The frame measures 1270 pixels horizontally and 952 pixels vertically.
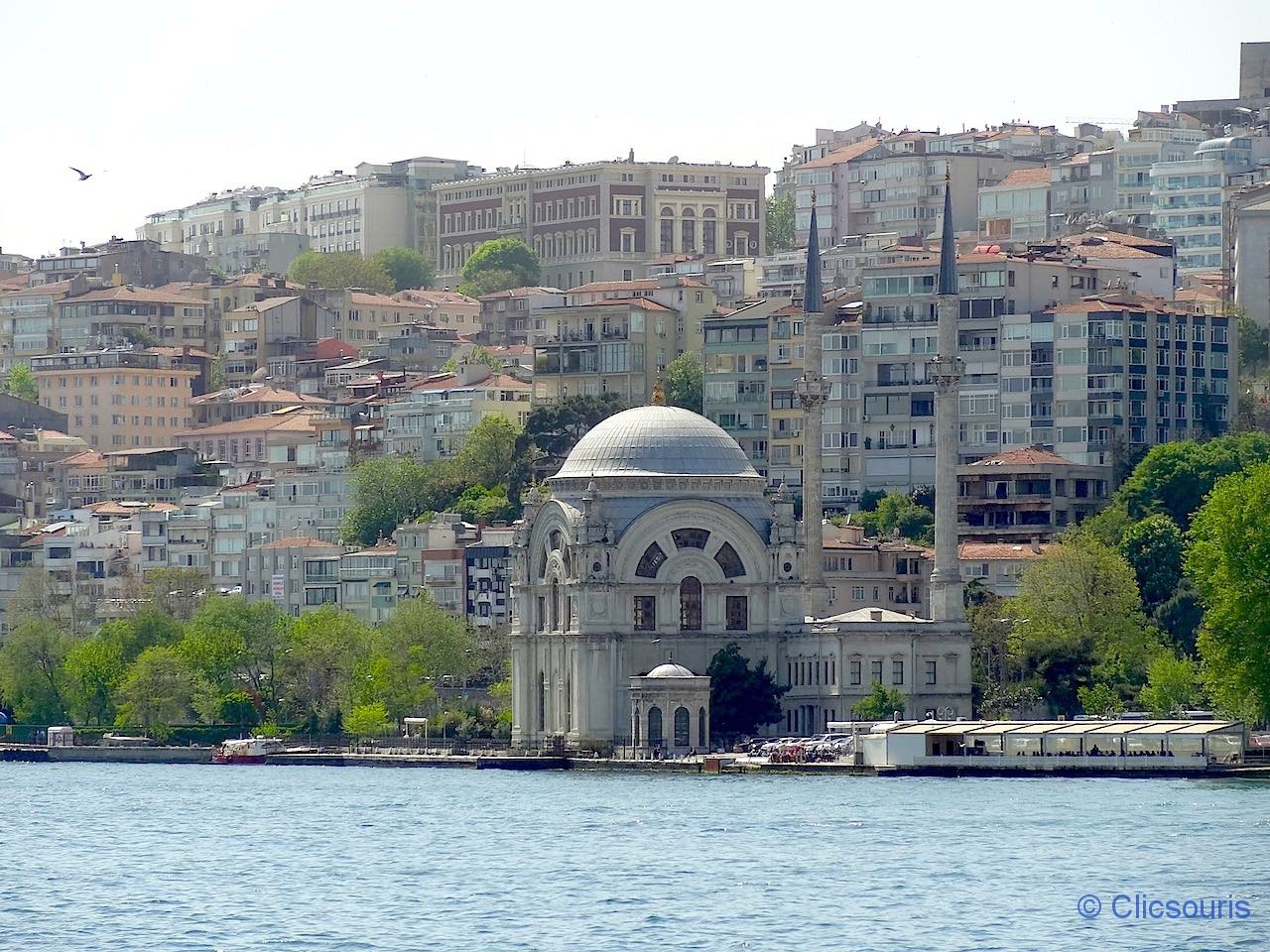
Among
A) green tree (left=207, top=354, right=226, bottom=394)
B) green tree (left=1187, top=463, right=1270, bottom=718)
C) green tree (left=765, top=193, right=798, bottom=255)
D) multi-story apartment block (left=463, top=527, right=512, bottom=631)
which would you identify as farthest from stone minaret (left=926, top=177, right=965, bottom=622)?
green tree (left=765, top=193, right=798, bottom=255)

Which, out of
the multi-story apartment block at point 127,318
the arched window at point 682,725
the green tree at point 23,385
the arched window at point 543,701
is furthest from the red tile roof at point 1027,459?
the green tree at point 23,385

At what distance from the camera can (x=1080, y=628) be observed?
9919cm

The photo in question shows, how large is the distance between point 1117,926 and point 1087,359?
6091cm

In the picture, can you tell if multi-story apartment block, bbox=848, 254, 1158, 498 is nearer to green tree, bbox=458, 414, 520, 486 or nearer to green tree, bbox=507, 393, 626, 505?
green tree, bbox=507, 393, 626, 505

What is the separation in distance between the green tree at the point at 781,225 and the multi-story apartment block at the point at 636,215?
1.48 metres

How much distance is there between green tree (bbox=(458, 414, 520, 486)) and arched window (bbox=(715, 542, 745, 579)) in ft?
95.7

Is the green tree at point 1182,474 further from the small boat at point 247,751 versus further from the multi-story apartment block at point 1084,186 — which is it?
the multi-story apartment block at point 1084,186

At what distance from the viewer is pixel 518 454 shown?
127 m

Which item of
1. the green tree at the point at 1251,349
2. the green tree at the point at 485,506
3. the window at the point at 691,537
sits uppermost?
the green tree at the point at 1251,349

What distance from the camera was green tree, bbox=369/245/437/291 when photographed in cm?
18025

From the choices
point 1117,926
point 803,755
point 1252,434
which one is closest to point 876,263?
point 1252,434

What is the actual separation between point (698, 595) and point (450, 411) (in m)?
38.1

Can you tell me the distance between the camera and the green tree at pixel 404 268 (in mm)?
180250

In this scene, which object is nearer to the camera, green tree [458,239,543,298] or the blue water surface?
the blue water surface
